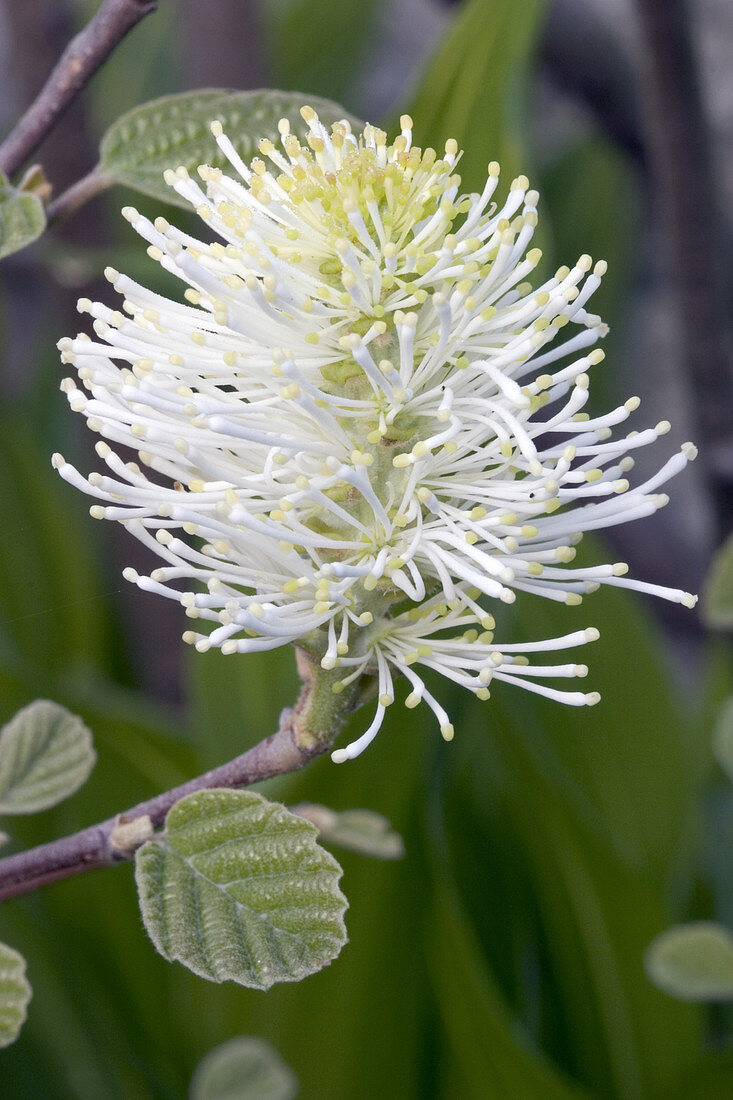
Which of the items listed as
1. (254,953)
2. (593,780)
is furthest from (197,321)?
(593,780)

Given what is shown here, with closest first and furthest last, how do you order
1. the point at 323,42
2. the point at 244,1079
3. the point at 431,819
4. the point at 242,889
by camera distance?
the point at 242,889 < the point at 244,1079 < the point at 431,819 < the point at 323,42

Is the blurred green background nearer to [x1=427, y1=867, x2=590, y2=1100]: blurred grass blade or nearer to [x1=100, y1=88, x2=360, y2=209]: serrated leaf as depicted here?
[x1=427, y1=867, x2=590, y2=1100]: blurred grass blade

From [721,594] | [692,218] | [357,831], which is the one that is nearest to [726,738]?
[721,594]

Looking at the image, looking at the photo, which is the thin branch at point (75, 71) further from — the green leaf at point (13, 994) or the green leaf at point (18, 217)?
the green leaf at point (13, 994)

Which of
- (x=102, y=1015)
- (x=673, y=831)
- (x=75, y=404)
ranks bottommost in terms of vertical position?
(x=102, y=1015)

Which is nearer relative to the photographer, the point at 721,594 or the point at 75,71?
the point at 75,71

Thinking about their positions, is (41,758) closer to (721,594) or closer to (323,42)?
(721,594)

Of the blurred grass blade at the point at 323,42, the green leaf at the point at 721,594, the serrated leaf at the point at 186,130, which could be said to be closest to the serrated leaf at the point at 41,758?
the serrated leaf at the point at 186,130

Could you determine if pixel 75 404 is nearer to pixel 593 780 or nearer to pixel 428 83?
pixel 428 83
